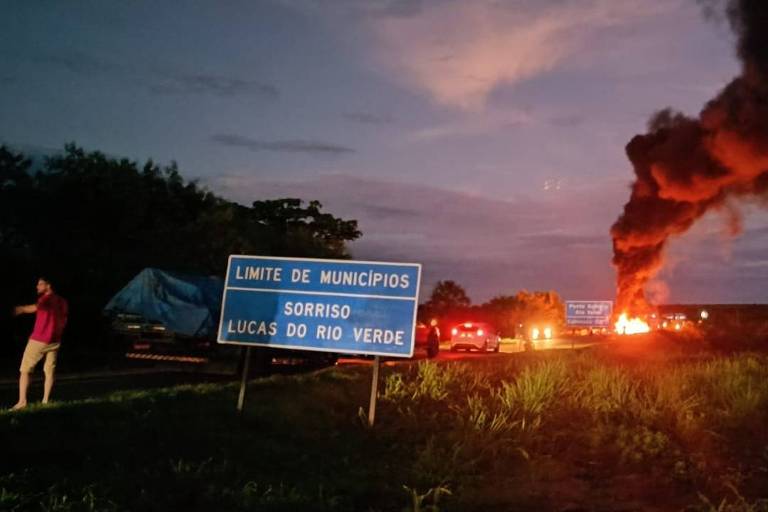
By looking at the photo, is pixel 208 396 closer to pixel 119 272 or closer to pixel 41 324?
pixel 41 324

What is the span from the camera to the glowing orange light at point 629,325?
44031mm

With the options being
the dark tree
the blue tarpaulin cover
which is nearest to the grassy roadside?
the blue tarpaulin cover

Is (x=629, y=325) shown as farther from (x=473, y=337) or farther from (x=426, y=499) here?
(x=426, y=499)

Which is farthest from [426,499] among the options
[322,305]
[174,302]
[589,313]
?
[589,313]

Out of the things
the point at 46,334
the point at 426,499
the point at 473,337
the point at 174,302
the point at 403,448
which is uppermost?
the point at 473,337

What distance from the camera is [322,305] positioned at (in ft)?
36.7

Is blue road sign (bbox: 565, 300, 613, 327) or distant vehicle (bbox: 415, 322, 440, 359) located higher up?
blue road sign (bbox: 565, 300, 613, 327)

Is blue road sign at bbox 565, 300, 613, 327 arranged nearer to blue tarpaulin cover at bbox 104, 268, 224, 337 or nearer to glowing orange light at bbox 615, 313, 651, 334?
glowing orange light at bbox 615, 313, 651, 334

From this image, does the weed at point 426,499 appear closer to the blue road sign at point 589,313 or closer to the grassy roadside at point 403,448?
the grassy roadside at point 403,448

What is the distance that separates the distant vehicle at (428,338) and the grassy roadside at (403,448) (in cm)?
1437

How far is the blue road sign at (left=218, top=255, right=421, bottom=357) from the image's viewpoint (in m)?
10.8

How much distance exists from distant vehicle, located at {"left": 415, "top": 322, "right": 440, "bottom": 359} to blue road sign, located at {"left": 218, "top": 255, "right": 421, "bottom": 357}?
1691 centimetres

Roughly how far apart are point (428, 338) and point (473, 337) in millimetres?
6232

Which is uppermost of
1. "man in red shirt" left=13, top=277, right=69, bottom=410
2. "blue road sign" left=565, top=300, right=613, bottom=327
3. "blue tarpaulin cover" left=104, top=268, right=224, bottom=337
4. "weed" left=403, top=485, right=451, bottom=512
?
"blue road sign" left=565, top=300, right=613, bottom=327
